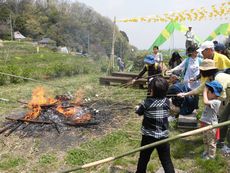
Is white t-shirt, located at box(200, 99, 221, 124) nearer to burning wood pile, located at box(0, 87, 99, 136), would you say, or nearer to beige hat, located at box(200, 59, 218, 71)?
beige hat, located at box(200, 59, 218, 71)

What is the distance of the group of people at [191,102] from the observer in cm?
409

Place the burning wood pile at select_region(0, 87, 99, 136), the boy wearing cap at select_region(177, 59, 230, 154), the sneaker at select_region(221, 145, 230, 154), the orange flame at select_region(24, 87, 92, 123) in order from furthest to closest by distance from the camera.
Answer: the orange flame at select_region(24, 87, 92, 123) → the burning wood pile at select_region(0, 87, 99, 136) → the sneaker at select_region(221, 145, 230, 154) → the boy wearing cap at select_region(177, 59, 230, 154)

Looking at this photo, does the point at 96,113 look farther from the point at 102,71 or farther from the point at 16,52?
the point at 16,52

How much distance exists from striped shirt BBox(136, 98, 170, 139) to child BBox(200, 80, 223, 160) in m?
1.07

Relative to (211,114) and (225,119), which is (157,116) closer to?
(211,114)

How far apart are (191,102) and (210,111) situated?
186 cm

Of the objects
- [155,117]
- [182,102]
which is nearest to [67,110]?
[182,102]

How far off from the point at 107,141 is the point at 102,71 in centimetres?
1311

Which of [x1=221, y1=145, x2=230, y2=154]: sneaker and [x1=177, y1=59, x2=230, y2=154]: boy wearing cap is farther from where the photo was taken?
[x1=221, y1=145, x2=230, y2=154]: sneaker

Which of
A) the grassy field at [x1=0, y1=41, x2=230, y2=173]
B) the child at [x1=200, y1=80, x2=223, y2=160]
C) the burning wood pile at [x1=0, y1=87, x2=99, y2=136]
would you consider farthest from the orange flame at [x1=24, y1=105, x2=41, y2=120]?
the child at [x1=200, y1=80, x2=223, y2=160]

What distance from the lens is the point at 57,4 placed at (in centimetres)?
5922

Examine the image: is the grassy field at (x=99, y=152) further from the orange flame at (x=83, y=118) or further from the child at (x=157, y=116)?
the child at (x=157, y=116)

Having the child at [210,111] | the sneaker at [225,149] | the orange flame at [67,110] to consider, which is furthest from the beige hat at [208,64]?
the orange flame at [67,110]

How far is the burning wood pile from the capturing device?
21.9ft
